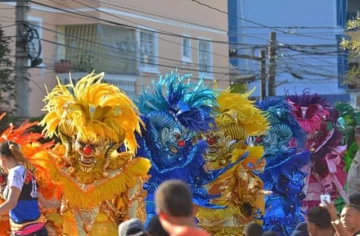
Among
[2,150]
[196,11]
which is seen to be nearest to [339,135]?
[2,150]

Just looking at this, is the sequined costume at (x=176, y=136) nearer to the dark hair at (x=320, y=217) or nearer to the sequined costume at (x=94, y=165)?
the sequined costume at (x=94, y=165)

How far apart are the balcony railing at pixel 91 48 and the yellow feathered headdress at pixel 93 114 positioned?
17.3 meters

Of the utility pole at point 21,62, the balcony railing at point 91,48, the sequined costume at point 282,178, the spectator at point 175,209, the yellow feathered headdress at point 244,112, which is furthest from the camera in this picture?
A: the balcony railing at point 91,48

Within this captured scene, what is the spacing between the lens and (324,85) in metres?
39.0

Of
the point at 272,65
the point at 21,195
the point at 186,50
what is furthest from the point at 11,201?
the point at 186,50

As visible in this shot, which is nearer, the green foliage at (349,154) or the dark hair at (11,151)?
the dark hair at (11,151)

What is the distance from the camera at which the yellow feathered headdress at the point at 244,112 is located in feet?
36.2

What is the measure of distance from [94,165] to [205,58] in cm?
2363

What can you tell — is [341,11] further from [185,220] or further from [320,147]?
[185,220]

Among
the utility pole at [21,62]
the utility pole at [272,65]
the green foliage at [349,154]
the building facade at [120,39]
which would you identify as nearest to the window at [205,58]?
the building facade at [120,39]

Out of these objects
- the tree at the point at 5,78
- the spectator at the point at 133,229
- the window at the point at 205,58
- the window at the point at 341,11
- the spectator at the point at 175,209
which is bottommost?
the spectator at the point at 133,229

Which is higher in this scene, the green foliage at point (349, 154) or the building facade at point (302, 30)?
the building facade at point (302, 30)

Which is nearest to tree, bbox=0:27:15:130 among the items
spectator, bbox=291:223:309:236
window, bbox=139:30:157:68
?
window, bbox=139:30:157:68

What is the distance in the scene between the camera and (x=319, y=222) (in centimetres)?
646
